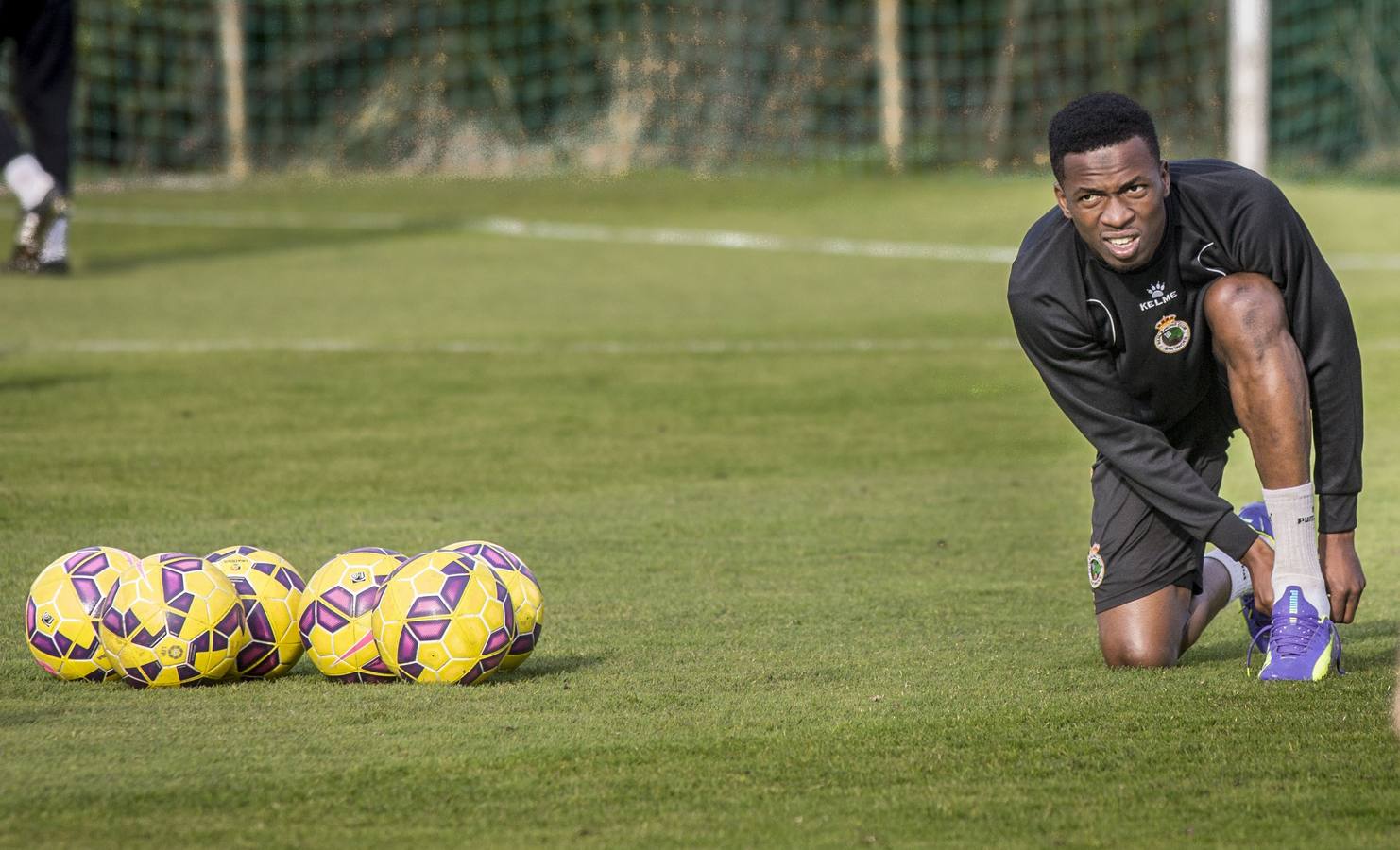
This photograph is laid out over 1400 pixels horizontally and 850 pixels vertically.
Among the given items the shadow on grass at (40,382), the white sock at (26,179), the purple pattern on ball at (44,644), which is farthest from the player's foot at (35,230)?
the purple pattern on ball at (44,644)

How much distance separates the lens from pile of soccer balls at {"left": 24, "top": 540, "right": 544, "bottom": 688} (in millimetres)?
4480

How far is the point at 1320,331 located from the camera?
15.1ft

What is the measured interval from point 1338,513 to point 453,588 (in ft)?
6.87

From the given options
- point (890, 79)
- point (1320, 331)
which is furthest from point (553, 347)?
point (890, 79)

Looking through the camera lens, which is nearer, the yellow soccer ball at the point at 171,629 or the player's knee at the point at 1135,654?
the yellow soccer ball at the point at 171,629

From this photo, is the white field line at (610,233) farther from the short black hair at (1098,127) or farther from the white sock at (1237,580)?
the short black hair at (1098,127)

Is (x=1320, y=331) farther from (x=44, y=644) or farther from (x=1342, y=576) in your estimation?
(x=44, y=644)

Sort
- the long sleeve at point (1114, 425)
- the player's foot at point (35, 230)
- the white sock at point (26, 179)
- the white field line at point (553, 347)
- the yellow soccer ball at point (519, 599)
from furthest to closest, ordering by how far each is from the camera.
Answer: the white field line at point (553, 347) < the player's foot at point (35, 230) < the white sock at point (26, 179) < the long sleeve at point (1114, 425) < the yellow soccer ball at point (519, 599)

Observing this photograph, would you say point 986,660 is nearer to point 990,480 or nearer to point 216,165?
point 990,480

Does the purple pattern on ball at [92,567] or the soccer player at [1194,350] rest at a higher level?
the soccer player at [1194,350]

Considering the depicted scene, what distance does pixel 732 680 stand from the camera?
4562 millimetres

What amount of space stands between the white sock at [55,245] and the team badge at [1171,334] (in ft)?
28.9

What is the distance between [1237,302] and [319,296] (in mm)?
11029

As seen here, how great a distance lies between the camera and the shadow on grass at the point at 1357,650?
472cm
